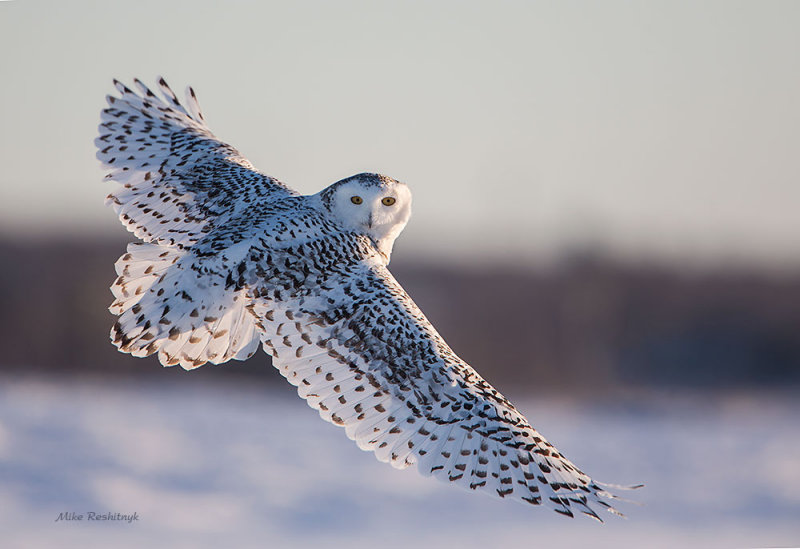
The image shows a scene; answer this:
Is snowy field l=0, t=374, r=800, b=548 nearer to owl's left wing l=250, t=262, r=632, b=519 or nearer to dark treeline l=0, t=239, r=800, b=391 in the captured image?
dark treeline l=0, t=239, r=800, b=391

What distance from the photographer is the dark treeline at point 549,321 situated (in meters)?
11.4

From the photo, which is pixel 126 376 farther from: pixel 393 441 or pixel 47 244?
pixel 393 441

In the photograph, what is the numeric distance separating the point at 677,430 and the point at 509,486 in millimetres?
9724

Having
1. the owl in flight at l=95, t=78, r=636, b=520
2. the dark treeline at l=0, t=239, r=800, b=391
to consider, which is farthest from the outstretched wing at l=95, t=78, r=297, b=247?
the dark treeline at l=0, t=239, r=800, b=391

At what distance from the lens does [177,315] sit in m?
3.50

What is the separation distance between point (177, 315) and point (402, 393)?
2.65 ft

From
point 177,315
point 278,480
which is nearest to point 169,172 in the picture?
point 177,315

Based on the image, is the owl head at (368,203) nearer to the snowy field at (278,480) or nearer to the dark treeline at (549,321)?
the snowy field at (278,480)

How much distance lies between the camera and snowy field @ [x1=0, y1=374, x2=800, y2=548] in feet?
21.0

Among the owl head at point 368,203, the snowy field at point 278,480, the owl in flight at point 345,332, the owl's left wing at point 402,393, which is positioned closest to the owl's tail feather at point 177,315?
the owl in flight at point 345,332

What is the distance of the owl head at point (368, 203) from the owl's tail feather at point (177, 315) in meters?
0.52

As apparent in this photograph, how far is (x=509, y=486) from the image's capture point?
3.34 m

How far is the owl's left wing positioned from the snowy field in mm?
2759

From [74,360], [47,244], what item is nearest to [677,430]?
[74,360]
